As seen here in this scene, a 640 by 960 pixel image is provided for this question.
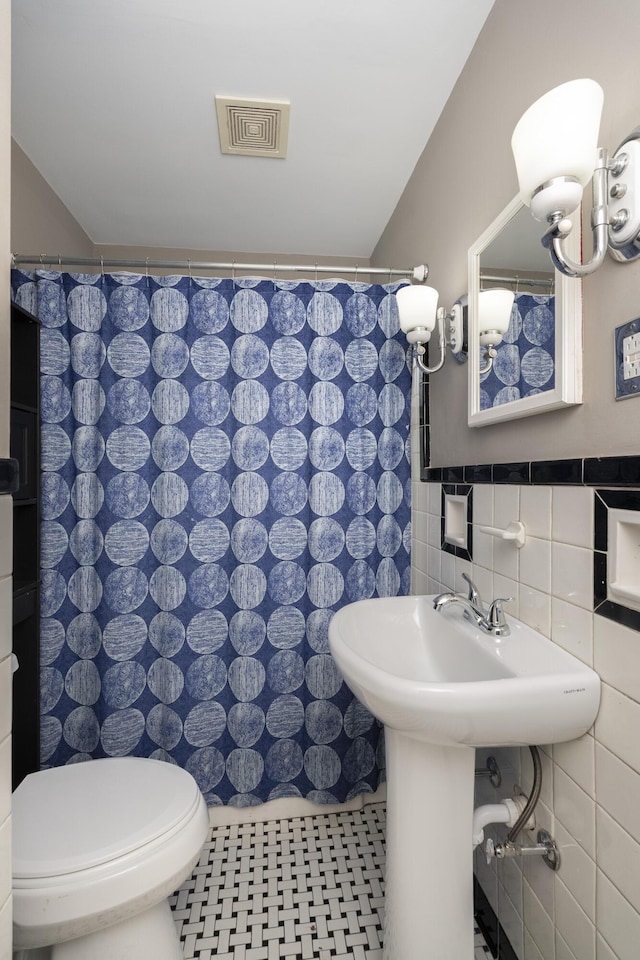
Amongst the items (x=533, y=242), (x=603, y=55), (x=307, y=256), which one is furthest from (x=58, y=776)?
(x=307, y=256)

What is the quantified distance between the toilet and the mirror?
122cm

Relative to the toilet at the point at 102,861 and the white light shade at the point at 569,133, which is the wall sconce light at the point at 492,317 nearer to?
the white light shade at the point at 569,133

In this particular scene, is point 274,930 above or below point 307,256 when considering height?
below

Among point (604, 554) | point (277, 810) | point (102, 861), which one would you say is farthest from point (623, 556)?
point (277, 810)

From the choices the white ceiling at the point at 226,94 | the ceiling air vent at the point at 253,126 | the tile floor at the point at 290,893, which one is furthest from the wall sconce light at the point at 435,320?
the tile floor at the point at 290,893

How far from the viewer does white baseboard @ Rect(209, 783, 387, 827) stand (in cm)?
167

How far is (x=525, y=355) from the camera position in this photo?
1.05 meters

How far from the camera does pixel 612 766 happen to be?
0.80 meters

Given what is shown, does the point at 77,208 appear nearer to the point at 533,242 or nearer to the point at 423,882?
the point at 533,242

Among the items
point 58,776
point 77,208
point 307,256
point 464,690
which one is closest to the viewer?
point 464,690

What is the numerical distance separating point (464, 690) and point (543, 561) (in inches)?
13.8

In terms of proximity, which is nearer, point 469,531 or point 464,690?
point 464,690

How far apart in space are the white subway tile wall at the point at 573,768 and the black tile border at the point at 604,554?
14mm

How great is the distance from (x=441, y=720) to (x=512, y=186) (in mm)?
1180
